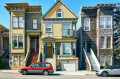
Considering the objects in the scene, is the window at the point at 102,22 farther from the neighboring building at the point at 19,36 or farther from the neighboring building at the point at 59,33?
the neighboring building at the point at 19,36

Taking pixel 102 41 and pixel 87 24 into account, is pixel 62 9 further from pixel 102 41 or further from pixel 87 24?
pixel 102 41

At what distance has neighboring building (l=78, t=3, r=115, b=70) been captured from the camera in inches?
872

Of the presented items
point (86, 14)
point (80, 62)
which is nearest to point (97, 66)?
point (80, 62)

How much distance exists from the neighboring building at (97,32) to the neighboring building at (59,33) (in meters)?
2.66

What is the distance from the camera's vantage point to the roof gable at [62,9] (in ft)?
69.6

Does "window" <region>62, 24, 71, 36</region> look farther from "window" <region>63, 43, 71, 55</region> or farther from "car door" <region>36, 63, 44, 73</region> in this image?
"car door" <region>36, 63, 44, 73</region>

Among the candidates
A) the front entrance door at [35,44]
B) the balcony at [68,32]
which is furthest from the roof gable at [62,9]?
the front entrance door at [35,44]

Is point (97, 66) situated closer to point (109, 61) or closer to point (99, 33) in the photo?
point (109, 61)

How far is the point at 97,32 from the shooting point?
2275cm

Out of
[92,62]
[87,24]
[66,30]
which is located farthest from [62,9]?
[92,62]

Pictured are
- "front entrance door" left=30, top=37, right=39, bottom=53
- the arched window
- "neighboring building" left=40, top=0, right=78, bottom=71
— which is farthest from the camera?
"front entrance door" left=30, top=37, right=39, bottom=53

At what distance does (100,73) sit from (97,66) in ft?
16.2

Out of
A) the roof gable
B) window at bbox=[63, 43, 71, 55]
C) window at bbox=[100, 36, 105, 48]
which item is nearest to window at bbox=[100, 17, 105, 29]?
window at bbox=[100, 36, 105, 48]

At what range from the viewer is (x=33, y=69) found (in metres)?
15.6
